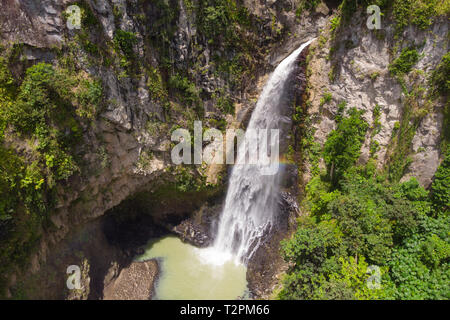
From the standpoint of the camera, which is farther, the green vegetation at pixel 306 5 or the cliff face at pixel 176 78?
the green vegetation at pixel 306 5

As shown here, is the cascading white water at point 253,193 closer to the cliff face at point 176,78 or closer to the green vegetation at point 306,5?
the cliff face at point 176,78

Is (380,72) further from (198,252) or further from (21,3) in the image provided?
(21,3)

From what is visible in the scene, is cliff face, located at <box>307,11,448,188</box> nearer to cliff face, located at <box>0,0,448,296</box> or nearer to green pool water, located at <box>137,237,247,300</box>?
cliff face, located at <box>0,0,448,296</box>

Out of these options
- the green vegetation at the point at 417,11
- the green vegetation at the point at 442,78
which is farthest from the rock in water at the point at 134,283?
the green vegetation at the point at 417,11

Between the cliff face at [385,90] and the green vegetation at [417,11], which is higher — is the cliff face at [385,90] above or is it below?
below

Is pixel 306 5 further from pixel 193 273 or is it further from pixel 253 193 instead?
pixel 193 273
